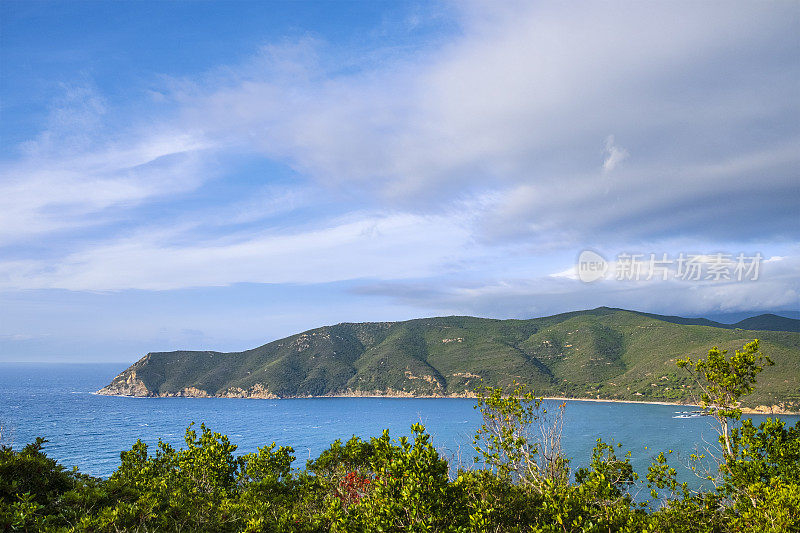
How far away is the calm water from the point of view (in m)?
102

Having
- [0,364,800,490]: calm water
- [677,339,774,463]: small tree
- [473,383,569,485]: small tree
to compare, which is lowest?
[0,364,800,490]: calm water

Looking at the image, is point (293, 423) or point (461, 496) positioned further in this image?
point (293, 423)

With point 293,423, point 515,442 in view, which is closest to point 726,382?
point 515,442

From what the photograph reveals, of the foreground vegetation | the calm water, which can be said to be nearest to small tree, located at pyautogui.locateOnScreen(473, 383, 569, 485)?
the foreground vegetation

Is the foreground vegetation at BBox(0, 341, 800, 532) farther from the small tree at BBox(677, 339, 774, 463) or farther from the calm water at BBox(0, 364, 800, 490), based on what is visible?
the calm water at BBox(0, 364, 800, 490)

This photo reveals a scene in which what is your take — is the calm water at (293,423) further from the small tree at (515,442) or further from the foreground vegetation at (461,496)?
the foreground vegetation at (461,496)

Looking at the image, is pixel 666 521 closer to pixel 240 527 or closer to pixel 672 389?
pixel 240 527

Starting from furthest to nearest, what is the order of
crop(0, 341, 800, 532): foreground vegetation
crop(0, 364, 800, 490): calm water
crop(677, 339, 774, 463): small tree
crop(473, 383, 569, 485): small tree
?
crop(0, 364, 800, 490): calm water
crop(473, 383, 569, 485): small tree
crop(677, 339, 774, 463): small tree
crop(0, 341, 800, 532): foreground vegetation

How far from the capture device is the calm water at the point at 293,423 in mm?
101688

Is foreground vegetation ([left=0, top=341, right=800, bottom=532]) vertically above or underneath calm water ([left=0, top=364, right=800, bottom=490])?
above

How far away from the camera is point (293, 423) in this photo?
145500 millimetres

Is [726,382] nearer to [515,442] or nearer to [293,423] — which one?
[515,442]

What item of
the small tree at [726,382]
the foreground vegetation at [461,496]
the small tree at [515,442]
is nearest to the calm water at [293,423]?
the small tree at [515,442]

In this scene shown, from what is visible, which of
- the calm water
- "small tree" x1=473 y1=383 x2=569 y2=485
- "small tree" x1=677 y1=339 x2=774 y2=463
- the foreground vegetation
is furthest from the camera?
the calm water
